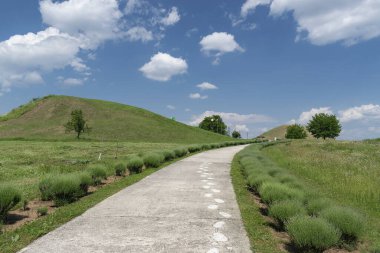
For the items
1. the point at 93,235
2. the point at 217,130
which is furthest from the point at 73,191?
the point at 217,130

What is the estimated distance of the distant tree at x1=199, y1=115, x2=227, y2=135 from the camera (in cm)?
16312

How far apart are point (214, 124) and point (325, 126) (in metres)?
55.6

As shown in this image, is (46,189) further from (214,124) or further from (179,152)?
(214,124)

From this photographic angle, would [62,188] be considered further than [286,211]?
→ Yes

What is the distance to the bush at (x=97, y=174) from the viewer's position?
14.2 meters

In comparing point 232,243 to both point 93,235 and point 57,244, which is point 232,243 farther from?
point 57,244

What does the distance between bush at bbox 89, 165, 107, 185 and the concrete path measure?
2551 mm

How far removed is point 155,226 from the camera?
297 inches

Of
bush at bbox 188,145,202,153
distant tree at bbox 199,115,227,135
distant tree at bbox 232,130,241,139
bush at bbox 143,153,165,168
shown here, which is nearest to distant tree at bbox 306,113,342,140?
distant tree at bbox 199,115,227,135

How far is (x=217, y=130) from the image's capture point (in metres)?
161

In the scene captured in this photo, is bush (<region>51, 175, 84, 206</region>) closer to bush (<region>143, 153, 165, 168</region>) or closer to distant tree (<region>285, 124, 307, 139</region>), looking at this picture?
bush (<region>143, 153, 165, 168</region>)

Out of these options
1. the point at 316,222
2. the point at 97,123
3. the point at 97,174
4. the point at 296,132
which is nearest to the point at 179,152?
the point at 97,174

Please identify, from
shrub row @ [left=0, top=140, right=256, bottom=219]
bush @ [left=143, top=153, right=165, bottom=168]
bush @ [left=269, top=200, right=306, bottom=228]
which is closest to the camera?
bush @ [left=269, top=200, right=306, bottom=228]

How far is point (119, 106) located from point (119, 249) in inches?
4321
